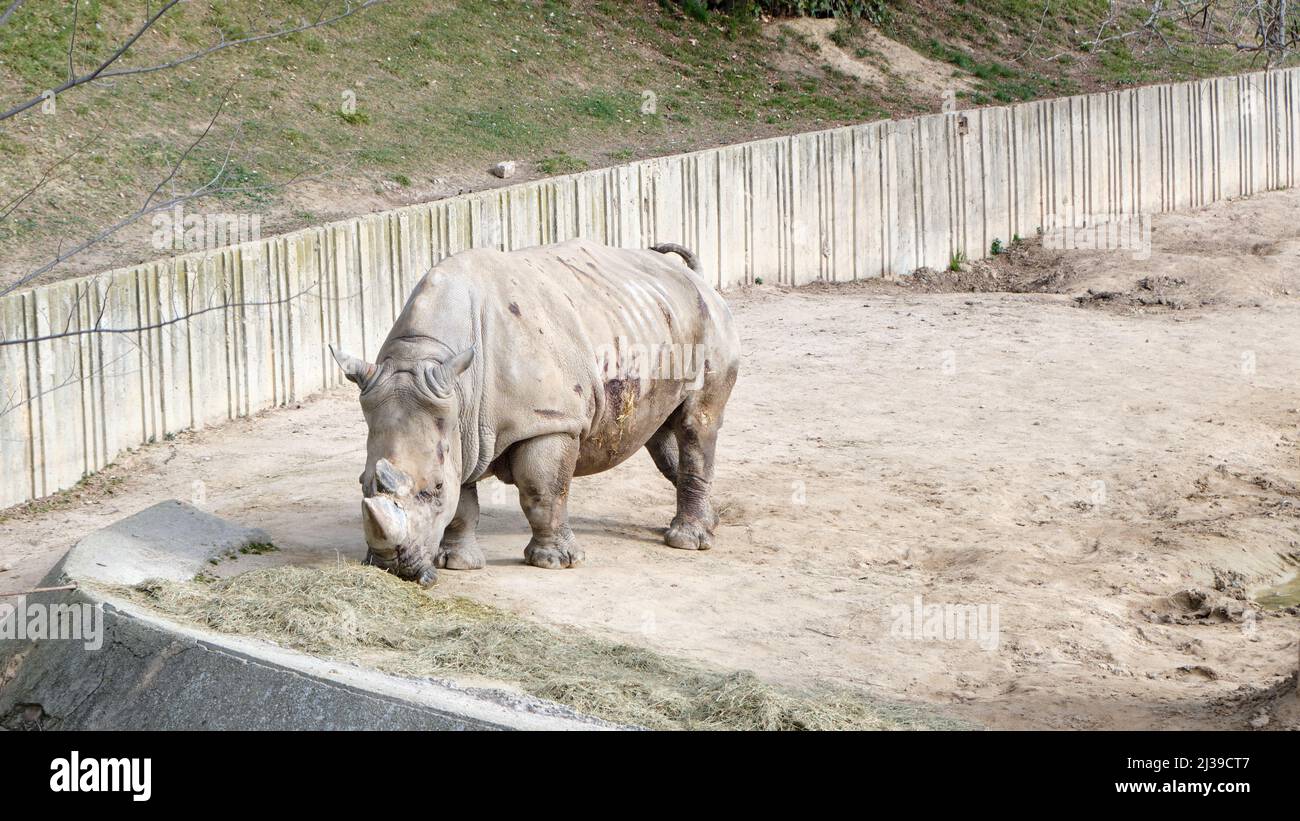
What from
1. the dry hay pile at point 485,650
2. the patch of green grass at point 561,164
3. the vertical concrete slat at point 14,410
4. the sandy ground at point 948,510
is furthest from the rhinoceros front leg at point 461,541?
the patch of green grass at point 561,164

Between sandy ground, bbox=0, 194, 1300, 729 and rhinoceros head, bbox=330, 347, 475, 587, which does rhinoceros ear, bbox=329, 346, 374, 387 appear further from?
sandy ground, bbox=0, 194, 1300, 729

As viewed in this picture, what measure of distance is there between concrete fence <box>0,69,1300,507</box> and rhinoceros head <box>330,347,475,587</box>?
1211 millimetres

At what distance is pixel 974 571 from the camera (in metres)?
9.99

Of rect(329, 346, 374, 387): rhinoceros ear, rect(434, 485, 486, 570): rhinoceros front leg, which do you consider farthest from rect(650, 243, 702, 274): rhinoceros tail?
rect(329, 346, 374, 387): rhinoceros ear

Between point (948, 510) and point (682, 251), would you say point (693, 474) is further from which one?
point (948, 510)

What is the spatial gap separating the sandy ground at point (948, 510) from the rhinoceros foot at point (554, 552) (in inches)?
4.8

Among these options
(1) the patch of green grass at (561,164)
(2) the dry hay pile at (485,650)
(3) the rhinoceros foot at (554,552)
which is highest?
(1) the patch of green grass at (561,164)

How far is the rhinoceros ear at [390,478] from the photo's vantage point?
834 centimetres

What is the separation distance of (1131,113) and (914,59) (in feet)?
14.6

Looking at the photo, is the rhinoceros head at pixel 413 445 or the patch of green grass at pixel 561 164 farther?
the patch of green grass at pixel 561 164

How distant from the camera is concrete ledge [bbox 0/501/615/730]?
6.16 m

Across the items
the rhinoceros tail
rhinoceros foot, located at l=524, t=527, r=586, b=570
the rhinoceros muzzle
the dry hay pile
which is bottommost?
the dry hay pile

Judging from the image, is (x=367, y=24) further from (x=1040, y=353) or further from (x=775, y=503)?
(x=775, y=503)

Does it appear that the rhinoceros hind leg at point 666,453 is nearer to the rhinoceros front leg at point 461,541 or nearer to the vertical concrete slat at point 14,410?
the rhinoceros front leg at point 461,541
